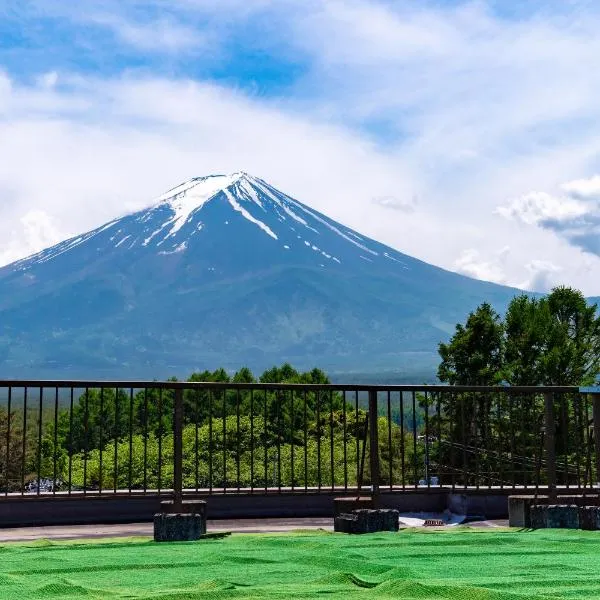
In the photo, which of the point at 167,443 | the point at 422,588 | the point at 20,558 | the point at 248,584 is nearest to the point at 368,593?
the point at 422,588

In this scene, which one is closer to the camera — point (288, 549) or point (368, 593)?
point (368, 593)

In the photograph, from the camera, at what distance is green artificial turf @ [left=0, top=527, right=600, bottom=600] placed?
3340 millimetres

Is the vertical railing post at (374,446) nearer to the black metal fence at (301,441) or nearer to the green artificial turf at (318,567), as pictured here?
the black metal fence at (301,441)

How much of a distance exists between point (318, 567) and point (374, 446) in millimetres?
2548

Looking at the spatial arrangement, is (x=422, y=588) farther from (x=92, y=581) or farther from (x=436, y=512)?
(x=436, y=512)

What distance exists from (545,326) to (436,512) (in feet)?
108

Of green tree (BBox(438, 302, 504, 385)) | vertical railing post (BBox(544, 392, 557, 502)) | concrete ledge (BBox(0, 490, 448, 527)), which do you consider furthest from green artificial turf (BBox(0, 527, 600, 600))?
green tree (BBox(438, 302, 504, 385))

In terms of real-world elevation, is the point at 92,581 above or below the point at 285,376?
below

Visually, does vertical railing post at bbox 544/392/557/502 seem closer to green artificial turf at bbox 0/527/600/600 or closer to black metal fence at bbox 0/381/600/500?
black metal fence at bbox 0/381/600/500

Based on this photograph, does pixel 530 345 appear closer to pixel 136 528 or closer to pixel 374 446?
pixel 374 446

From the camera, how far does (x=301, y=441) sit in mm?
37656

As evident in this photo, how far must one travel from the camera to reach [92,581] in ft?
12.2

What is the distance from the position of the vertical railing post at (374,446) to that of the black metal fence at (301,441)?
0.04ft

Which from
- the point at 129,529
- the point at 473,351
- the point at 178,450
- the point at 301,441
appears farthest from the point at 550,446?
the point at 473,351
